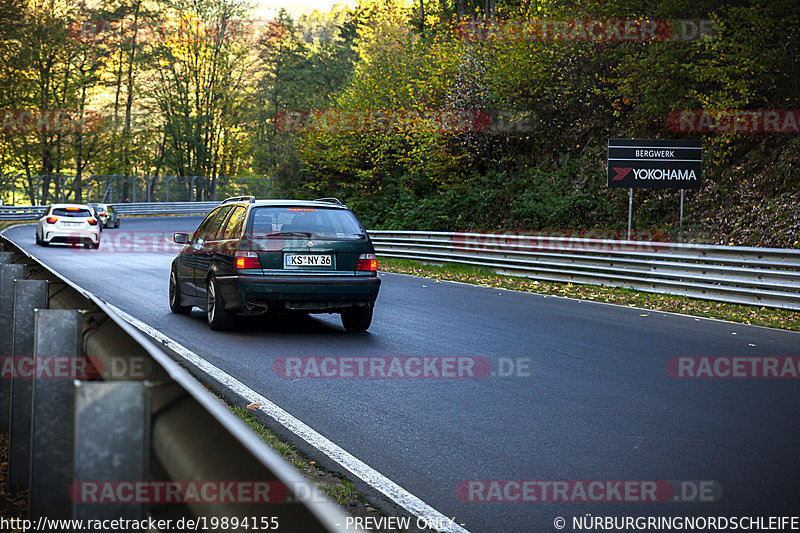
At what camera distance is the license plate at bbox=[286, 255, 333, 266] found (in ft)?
33.7

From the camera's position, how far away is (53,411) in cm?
286

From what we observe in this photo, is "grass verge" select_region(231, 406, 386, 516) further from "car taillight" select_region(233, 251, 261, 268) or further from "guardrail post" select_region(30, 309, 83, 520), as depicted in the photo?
"car taillight" select_region(233, 251, 261, 268)

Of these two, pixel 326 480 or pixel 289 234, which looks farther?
pixel 289 234

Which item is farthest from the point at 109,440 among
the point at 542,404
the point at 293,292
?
the point at 293,292

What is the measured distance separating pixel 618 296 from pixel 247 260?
27.6 feet

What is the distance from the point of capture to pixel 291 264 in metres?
10.3

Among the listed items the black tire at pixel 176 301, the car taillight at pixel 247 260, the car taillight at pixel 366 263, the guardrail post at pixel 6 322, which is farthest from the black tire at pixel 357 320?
the guardrail post at pixel 6 322

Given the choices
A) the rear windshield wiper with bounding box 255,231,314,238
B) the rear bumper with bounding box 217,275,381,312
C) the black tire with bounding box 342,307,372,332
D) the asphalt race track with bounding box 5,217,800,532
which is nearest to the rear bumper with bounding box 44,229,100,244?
the asphalt race track with bounding box 5,217,800,532

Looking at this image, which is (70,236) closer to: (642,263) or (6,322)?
(642,263)

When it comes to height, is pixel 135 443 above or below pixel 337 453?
above

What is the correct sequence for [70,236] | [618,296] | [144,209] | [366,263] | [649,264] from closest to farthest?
Result: [366,263], [618,296], [649,264], [70,236], [144,209]

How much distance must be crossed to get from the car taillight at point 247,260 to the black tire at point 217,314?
24.0 inches

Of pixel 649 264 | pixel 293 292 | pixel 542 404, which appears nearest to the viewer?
pixel 542 404

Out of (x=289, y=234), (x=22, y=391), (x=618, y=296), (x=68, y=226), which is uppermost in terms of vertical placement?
(x=289, y=234)
